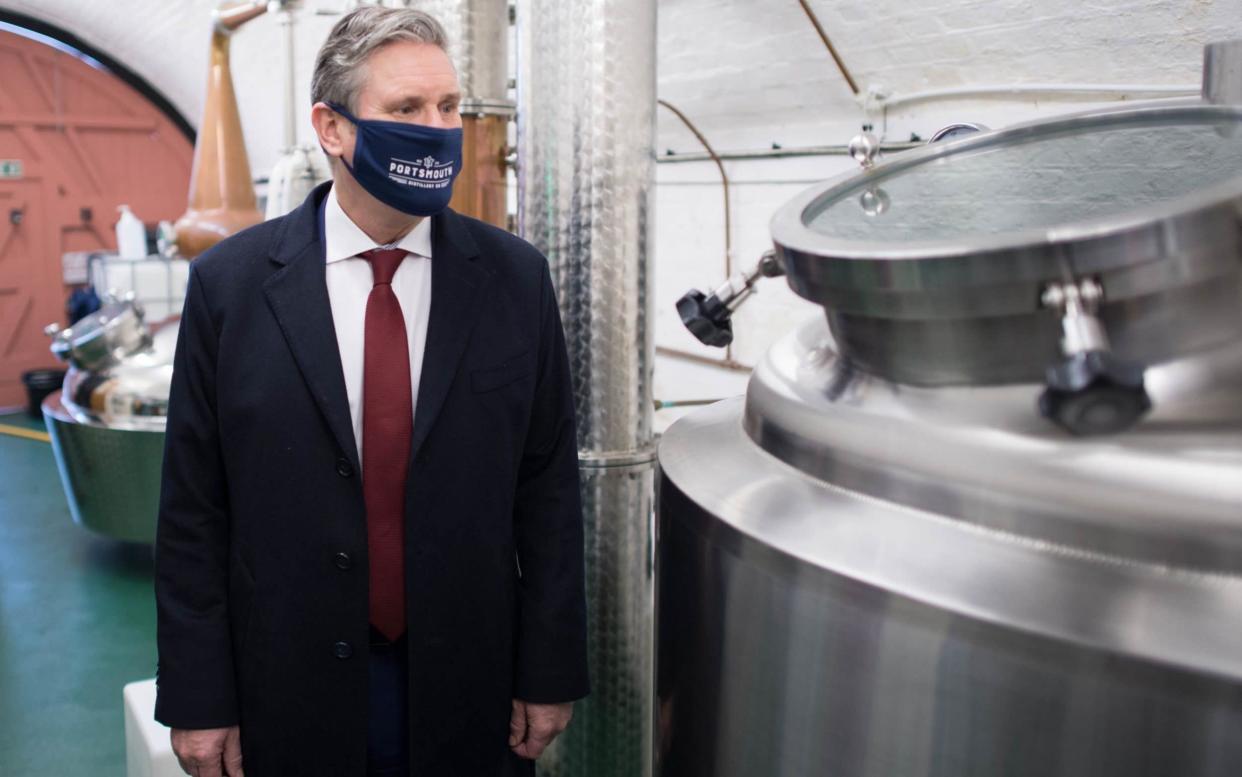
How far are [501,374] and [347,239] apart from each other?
0.26 m

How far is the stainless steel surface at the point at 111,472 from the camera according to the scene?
12.1 ft

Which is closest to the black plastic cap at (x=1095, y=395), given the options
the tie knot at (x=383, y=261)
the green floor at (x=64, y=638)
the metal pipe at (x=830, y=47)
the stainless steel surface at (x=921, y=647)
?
the stainless steel surface at (x=921, y=647)

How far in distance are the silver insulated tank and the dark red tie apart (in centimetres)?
39

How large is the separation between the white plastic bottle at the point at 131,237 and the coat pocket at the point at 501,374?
686 centimetres

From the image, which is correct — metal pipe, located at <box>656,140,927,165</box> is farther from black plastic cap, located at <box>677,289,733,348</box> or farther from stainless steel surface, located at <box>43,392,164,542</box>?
stainless steel surface, located at <box>43,392,164,542</box>

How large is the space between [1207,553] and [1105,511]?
0.07 m

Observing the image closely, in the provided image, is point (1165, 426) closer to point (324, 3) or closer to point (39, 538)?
point (324, 3)

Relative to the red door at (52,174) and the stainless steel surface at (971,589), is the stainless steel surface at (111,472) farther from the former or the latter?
the red door at (52,174)

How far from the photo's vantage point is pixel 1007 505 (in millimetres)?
831

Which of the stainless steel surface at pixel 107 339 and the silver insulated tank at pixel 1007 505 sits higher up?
the silver insulated tank at pixel 1007 505

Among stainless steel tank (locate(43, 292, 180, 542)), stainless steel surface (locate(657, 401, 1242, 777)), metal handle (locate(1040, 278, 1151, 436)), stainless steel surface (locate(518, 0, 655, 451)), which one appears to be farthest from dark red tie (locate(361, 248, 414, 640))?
stainless steel tank (locate(43, 292, 180, 542))

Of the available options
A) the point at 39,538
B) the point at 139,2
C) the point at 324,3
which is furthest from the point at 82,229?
the point at 324,3

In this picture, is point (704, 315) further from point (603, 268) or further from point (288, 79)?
point (288, 79)

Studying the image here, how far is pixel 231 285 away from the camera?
51.6 inches
